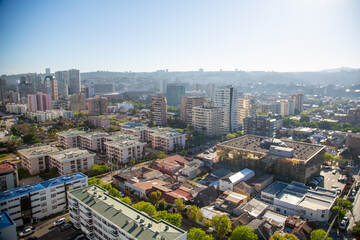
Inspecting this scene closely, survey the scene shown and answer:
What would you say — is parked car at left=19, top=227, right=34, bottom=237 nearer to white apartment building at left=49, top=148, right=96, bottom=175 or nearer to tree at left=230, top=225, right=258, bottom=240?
white apartment building at left=49, top=148, right=96, bottom=175

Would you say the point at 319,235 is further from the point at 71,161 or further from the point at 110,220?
the point at 71,161

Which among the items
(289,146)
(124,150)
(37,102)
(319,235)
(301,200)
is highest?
(37,102)

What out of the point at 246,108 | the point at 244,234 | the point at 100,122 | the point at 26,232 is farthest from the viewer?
the point at 246,108

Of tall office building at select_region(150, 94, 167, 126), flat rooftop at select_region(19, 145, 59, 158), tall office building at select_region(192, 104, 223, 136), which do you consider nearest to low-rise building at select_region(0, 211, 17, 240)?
flat rooftop at select_region(19, 145, 59, 158)

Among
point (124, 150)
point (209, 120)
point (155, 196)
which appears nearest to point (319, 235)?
point (155, 196)

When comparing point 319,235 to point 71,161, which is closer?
point 319,235

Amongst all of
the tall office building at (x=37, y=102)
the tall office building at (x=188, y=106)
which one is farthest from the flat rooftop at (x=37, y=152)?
the tall office building at (x=37, y=102)
